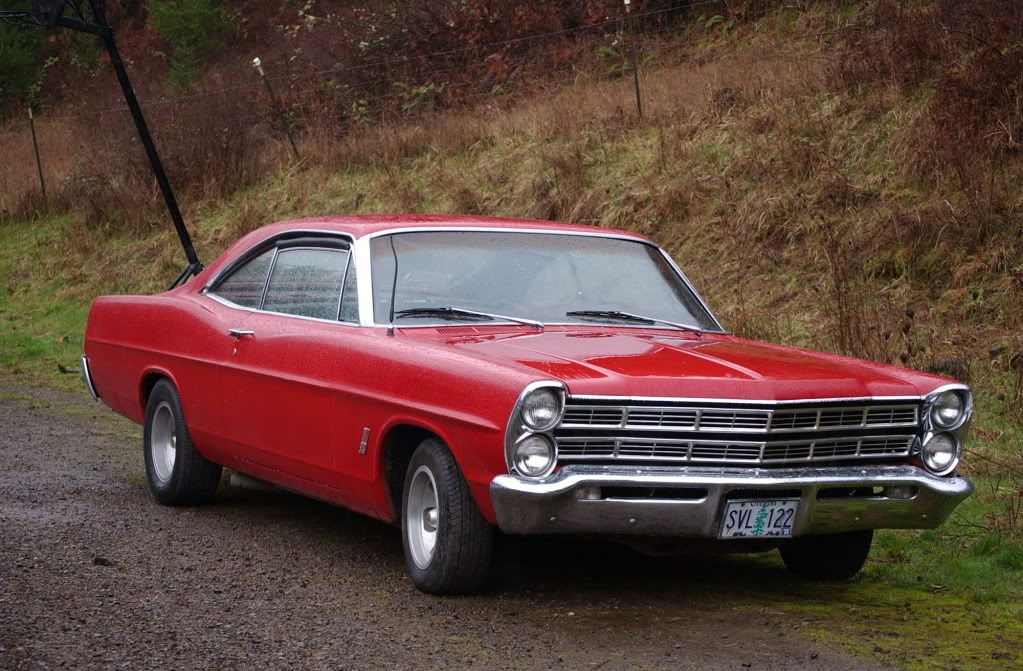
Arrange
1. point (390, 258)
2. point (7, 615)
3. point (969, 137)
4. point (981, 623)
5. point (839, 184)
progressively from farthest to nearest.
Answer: point (839, 184) < point (969, 137) < point (390, 258) < point (981, 623) < point (7, 615)

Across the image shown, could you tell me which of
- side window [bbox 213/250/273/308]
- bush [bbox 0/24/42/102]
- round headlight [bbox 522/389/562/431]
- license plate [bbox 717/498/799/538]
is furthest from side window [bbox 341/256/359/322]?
bush [bbox 0/24/42/102]

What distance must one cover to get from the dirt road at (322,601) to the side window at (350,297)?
107cm

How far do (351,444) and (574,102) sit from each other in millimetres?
12301

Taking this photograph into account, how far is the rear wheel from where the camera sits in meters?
7.25

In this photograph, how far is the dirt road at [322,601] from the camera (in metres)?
4.58

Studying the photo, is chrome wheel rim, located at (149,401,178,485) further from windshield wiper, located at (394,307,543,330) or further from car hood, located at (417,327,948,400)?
car hood, located at (417,327,948,400)

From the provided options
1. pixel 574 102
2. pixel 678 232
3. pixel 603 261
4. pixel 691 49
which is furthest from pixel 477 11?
pixel 603 261

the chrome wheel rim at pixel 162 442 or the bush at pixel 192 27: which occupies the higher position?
the bush at pixel 192 27

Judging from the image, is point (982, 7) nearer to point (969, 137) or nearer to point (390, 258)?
point (969, 137)

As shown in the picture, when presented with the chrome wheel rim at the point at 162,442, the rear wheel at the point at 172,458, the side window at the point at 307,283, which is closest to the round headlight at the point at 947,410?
the side window at the point at 307,283

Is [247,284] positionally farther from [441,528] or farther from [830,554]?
[830,554]

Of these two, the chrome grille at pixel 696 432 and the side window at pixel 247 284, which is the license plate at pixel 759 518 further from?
the side window at pixel 247 284

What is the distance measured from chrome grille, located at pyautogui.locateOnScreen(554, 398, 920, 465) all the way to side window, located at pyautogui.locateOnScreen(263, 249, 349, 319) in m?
1.75

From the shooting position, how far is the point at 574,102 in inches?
689
